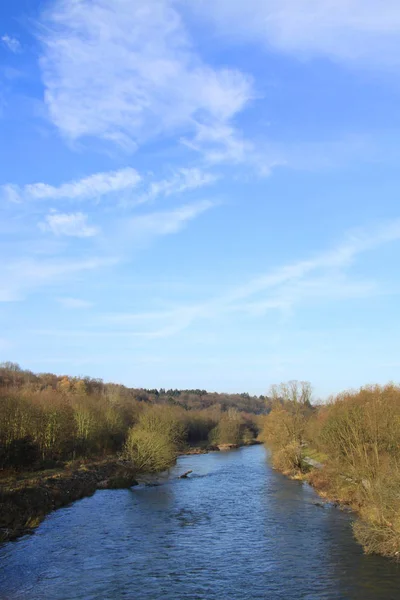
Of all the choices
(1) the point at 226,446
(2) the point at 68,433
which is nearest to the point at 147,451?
(2) the point at 68,433

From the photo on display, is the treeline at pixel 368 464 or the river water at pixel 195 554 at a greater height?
the treeline at pixel 368 464

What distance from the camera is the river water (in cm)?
1997

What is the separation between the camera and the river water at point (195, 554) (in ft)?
65.5

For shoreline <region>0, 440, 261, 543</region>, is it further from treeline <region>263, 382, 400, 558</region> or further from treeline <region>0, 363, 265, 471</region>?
treeline <region>263, 382, 400, 558</region>

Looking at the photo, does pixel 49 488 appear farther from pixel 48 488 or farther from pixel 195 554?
pixel 195 554

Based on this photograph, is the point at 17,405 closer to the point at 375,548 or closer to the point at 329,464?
the point at 329,464

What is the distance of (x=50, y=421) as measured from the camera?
56188 mm

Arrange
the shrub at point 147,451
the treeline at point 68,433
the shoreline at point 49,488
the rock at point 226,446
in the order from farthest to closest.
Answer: the rock at point 226,446 → the shrub at point 147,451 → the treeline at point 68,433 → the shoreline at point 49,488

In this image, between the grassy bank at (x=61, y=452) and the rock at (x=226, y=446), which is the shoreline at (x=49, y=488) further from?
the rock at (x=226, y=446)

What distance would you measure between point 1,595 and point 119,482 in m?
30.9

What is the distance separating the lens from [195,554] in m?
25.3

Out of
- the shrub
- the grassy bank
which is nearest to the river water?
the grassy bank

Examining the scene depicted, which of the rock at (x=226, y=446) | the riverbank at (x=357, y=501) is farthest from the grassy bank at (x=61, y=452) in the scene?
the rock at (x=226, y=446)

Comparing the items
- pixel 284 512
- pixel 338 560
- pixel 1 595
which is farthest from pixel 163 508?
pixel 1 595
